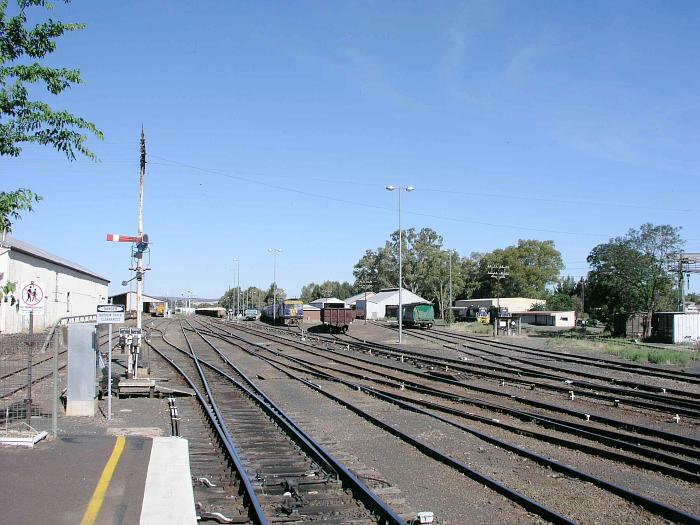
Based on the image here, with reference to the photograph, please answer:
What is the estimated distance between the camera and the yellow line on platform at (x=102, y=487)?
651cm

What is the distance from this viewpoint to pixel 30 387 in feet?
37.5

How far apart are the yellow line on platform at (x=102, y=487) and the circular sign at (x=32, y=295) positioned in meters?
2.68

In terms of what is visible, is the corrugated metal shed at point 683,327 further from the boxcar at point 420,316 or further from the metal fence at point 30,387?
the metal fence at point 30,387

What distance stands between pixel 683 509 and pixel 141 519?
6296mm

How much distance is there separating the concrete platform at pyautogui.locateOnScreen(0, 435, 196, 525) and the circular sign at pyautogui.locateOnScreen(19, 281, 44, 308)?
2.24 metres

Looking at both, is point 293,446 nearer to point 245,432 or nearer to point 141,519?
point 245,432

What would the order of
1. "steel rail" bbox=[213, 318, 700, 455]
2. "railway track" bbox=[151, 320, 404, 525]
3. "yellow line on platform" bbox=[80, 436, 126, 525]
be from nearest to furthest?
1. "yellow line on platform" bbox=[80, 436, 126, 525]
2. "railway track" bbox=[151, 320, 404, 525]
3. "steel rail" bbox=[213, 318, 700, 455]

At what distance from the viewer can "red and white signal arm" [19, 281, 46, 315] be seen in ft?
34.4

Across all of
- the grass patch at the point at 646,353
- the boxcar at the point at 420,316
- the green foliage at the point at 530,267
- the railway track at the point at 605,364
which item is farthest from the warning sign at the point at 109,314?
the green foliage at the point at 530,267

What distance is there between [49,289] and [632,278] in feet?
156

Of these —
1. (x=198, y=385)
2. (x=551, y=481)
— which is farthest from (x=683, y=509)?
(x=198, y=385)

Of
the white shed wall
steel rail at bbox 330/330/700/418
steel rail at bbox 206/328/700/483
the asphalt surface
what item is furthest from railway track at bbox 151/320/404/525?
the white shed wall

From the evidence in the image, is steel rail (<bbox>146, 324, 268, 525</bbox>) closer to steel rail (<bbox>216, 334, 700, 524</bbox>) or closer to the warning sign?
the warning sign

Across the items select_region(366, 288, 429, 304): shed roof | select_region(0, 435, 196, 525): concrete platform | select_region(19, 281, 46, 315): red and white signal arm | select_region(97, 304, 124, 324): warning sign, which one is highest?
select_region(19, 281, 46, 315): red and white signal arm
